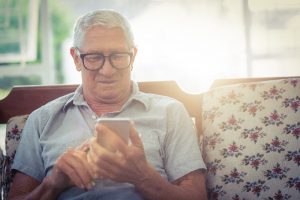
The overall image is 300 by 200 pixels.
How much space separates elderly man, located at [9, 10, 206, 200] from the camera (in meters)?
1.14

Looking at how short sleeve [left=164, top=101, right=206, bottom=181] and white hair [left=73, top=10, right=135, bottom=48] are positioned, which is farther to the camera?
white hair [left=73, top=10, right=135, bottom=48]

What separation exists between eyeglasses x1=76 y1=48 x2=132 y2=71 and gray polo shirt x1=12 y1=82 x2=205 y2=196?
0.39 feet

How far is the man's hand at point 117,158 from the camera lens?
3.01 feet

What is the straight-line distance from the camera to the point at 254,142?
1.28 metres

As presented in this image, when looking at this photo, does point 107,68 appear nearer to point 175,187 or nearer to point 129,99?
point 129,99

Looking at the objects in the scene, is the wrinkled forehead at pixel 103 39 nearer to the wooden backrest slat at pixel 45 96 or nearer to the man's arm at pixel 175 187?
the wooden backrest slat at pixel 45 96

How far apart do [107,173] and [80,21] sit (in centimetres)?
61

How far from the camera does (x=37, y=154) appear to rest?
1.29 metres

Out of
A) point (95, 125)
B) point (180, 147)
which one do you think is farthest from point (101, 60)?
point (180, 147)

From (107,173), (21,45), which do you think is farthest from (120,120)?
(21,45)

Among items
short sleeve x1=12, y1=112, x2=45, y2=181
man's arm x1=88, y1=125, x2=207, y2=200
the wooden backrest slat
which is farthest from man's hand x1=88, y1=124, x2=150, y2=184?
the wooden backrest slat

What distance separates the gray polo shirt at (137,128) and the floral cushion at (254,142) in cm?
11

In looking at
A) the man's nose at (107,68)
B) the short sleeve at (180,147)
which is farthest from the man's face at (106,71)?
the short sleeve at (180,147)

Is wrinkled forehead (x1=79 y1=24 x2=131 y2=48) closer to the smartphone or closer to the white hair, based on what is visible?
the white hair
